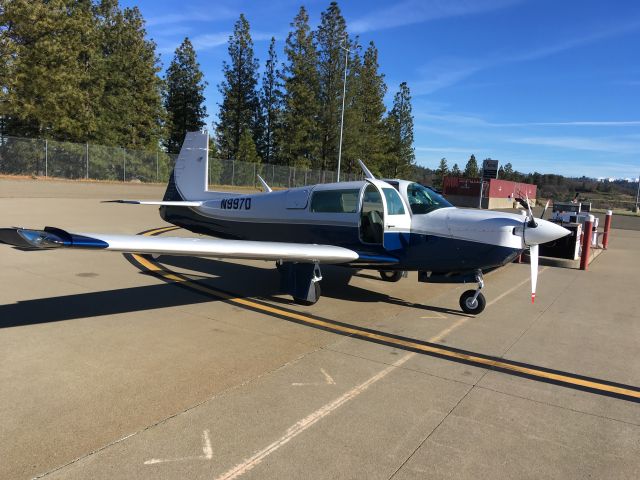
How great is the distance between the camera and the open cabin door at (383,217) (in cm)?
735

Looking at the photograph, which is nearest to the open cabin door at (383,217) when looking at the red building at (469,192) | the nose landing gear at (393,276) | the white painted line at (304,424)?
the nose landing gear at (393,276)

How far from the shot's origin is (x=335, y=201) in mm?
7992

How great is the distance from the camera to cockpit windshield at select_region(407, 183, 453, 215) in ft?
24.7

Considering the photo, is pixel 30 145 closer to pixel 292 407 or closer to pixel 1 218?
pixel 1 218

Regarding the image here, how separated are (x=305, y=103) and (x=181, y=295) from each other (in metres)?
40.2

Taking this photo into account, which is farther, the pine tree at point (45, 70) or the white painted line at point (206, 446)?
the pine tree at point (45, 70)

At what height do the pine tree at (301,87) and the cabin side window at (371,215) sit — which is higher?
the pine tree at (301,87)

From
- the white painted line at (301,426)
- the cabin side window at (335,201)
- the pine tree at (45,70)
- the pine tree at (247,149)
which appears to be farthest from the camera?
the pine tree at (247,149)

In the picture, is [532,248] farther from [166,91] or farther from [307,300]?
[166,91]

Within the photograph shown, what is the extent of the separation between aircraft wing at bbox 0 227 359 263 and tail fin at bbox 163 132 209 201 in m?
4.68

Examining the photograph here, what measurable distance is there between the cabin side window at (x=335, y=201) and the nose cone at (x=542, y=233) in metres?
2.74

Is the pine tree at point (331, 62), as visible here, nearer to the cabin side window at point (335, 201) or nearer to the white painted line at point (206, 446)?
the cabin side window at point (335, 201)

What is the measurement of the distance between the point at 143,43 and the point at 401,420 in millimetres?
45251

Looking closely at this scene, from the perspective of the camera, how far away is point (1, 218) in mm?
14867
